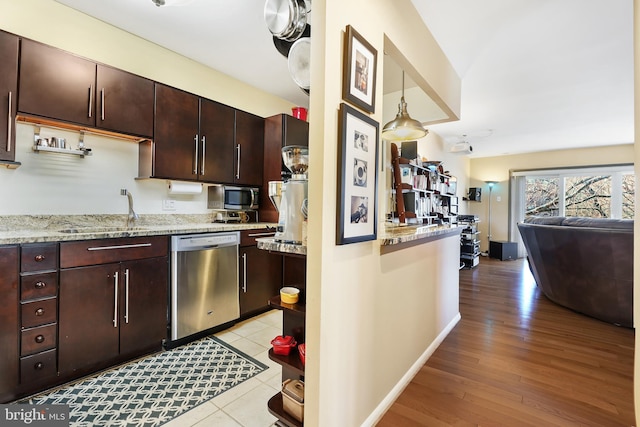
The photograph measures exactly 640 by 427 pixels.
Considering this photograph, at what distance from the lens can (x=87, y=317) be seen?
6.05 ft

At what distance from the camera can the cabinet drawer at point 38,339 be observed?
1.63 meters

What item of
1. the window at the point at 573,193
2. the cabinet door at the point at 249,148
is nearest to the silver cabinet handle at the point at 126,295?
the cabinet door at the point at 249,148

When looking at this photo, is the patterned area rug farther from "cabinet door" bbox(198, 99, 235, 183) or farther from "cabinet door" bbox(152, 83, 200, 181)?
"cabinet door" bbox(198, 99, 235, 183)

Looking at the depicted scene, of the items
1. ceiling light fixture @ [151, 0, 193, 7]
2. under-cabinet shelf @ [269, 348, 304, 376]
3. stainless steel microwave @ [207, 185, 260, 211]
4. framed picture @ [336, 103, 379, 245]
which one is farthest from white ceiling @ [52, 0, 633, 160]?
under-cabinet shelf @ [269, 348, 304, 376]

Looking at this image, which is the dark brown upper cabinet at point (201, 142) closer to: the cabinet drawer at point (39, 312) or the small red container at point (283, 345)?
the cabinet drawer at point (39, 312)

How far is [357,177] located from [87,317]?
1942 millimetres

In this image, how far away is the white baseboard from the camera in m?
1.52

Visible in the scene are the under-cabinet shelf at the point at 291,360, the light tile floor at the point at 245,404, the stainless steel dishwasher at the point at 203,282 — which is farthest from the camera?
the stainless steel dishwasher at the point at 203,282

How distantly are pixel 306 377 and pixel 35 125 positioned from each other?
8.42ft

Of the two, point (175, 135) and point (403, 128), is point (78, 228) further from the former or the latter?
point (403, 128)

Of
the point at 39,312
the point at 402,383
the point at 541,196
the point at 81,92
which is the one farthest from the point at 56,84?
the point at 541,196

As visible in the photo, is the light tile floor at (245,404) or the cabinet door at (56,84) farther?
→ the cabinet door at (56,84)

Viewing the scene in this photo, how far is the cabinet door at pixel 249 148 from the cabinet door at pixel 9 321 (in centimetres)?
192

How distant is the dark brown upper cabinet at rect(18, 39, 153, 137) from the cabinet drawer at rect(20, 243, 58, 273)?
918 millimetres
